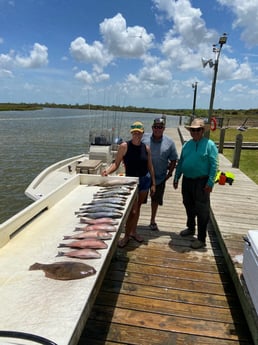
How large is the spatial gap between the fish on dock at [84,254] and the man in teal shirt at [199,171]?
5.99 ft

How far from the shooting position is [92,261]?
1.62m

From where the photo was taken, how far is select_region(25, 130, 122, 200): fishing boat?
6954 mm

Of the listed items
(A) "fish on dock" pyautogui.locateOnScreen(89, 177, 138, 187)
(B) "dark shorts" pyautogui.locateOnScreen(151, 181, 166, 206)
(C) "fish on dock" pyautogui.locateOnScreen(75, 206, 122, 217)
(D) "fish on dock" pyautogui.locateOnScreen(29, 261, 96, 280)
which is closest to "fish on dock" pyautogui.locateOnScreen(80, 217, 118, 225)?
(C) "fish on dock" pyautogui.locateOnScreen(75, 206, 122, 217)

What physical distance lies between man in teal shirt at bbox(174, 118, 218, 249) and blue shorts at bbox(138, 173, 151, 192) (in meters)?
0.43

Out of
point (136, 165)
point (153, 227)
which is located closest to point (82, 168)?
point (153, 227)

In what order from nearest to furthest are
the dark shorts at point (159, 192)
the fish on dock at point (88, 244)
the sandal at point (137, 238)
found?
the fish on dock at point (88, 244)
the sandal at point (137, 238)
the dark shorts at point (159, 192)

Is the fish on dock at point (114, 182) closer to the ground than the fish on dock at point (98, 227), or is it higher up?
higher up

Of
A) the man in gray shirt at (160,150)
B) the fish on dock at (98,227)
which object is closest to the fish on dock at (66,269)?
the fish on dock at (98,227)

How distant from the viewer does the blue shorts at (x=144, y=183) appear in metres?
3.29

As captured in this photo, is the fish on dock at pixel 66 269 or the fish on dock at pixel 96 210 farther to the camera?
the fish on dock at pixel 96 210

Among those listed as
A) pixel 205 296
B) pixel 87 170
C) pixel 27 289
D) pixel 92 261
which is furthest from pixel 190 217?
pixel 87 170

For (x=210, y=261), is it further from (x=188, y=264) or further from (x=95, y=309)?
(x=95, y=309)

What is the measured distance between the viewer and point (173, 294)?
8.43 ft

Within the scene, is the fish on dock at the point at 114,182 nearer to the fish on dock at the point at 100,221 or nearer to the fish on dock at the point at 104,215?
the fish on dock at the point at 104,215
